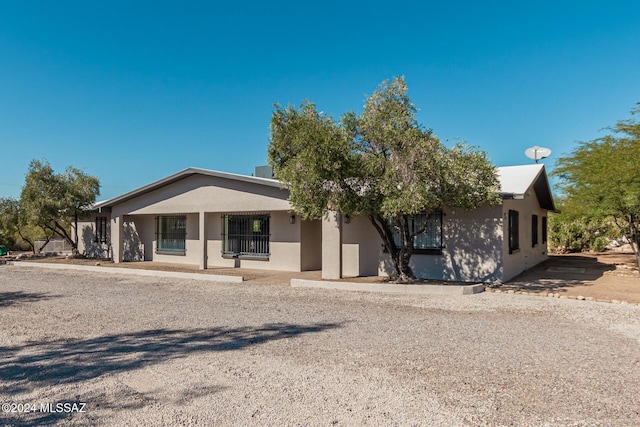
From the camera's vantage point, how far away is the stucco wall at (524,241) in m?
11.6

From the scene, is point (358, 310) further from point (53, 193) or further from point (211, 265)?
point (53, 193)

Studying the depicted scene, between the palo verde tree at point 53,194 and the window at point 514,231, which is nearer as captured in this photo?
the window at point 514,231

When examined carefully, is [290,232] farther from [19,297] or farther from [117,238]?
[117,238]

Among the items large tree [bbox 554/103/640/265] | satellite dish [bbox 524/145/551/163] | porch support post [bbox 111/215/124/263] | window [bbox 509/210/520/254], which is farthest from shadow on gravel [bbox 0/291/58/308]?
satellite dish [bbox 524/145/551/163]

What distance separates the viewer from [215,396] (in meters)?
3.93

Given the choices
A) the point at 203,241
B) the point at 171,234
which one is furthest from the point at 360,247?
the point at 171,234

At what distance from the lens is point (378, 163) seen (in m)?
9.77

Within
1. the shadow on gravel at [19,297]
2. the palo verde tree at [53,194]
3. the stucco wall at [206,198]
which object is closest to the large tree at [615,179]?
the stucco wall at [206,198]

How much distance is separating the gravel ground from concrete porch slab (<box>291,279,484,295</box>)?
1.07 meters

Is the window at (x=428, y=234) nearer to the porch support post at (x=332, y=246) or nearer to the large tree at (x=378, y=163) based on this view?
the large tree at (x=378, y=163)

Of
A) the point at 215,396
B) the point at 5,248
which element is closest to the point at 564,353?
the point at 215,396

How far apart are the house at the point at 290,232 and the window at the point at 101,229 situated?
0.05 metres

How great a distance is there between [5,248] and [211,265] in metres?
14.6

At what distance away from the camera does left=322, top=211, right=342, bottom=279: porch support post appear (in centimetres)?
1234
